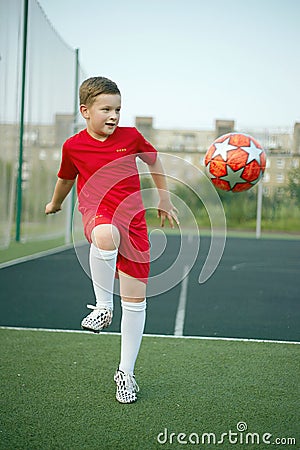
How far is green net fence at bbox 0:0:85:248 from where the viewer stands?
486 inches

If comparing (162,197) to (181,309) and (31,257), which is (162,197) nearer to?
(181,309)

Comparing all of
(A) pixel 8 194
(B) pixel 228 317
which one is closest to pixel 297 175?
(A) pixel 8 194

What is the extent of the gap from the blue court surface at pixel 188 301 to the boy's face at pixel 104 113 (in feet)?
4.08

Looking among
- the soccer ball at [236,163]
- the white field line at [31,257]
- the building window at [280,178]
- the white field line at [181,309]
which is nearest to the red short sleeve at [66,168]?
the soccer ball at [236,163]

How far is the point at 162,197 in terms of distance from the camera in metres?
3.59

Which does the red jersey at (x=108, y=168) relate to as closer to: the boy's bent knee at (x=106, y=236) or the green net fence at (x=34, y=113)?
the boy's bent knee at (x=106, y=236)

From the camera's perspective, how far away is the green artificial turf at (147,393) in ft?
9.60

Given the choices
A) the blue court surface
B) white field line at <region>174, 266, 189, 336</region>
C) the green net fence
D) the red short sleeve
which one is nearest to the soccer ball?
the blue court surface

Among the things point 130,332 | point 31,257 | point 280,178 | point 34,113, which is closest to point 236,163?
point 130,332

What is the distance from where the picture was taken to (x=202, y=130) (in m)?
24.1

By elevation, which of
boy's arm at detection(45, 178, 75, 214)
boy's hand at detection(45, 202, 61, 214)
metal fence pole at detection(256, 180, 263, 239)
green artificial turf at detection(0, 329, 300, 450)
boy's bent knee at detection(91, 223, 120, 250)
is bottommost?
metal fence pole at detection(256, 180, 263, 239)

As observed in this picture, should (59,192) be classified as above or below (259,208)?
above

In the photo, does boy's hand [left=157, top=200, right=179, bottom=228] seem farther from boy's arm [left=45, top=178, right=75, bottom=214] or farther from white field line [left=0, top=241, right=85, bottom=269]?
white field line [left=0, top=241, right=85, bottom=269]

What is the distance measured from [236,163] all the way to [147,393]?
6.27 feet
